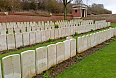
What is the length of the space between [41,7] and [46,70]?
25.1 metres

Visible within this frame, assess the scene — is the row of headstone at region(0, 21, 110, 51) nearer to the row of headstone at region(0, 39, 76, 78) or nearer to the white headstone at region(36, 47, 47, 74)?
the row of headstone at region(0, 39, 76, 78)

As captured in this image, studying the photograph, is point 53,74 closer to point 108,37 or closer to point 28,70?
point 28,70

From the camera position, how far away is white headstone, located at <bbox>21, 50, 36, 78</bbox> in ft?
8.53

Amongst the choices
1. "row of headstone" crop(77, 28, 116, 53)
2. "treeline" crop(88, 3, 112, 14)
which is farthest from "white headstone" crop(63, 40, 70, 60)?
"treeline" crop(88, 3, 112, 14)

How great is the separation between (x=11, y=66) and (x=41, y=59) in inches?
33.3

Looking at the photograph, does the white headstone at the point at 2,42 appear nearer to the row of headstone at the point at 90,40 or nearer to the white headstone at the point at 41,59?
the white headstone at the point at 41,59

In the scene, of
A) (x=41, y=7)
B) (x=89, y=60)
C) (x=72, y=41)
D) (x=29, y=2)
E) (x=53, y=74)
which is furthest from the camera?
(x=41, y=7)

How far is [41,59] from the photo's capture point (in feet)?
9.93

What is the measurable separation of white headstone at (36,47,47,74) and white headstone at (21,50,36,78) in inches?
6.6

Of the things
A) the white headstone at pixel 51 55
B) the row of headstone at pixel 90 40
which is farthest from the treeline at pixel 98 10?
the white headstone at pixel 51 55

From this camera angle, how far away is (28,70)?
2.74 metres

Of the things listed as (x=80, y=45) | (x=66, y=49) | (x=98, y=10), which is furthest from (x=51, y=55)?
(x=98, y=10)

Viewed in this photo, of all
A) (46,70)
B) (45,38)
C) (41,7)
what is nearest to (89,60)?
(46,70)

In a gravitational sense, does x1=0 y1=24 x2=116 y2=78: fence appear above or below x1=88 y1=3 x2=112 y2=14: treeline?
below
